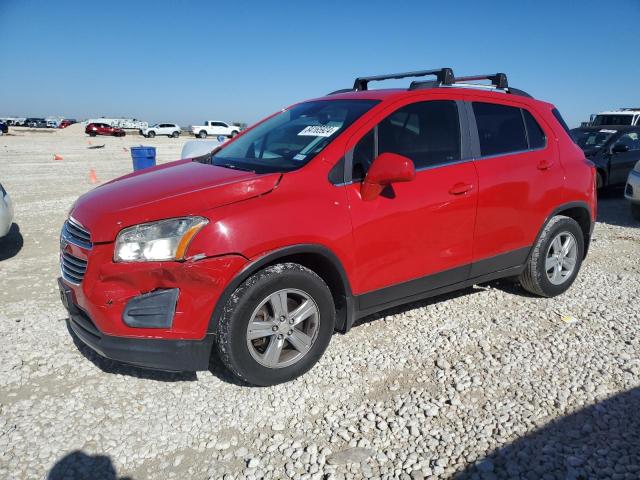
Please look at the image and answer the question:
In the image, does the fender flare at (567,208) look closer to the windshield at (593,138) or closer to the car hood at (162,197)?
the car hood at (162,197)

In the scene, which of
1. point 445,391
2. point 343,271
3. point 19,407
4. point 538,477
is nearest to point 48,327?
point 19,407

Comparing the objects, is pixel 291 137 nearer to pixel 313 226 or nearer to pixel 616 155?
pixel 313 226

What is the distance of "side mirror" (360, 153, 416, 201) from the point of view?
304 cm

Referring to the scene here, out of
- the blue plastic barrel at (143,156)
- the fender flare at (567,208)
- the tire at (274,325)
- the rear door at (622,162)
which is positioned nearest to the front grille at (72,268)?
the tire at (274,325)

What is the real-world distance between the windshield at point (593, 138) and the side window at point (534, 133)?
22.8ft

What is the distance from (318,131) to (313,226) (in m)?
0.88

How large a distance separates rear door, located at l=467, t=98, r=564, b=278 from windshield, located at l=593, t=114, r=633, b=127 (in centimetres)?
1459

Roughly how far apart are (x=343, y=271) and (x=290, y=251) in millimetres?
422

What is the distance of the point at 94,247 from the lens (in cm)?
275

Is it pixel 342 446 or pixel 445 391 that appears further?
pixel 445 391

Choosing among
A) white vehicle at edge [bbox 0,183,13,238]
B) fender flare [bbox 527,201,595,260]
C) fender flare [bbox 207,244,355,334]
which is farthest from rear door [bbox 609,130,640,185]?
white vehicle at edge [bbox 0,183,13,238]

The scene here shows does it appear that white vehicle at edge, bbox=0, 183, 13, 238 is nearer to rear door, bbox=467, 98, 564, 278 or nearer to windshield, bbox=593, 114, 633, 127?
rear door, bbox=467, 98, 564, 278

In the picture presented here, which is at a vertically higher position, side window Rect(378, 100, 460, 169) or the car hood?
side window Rect(378, 100, 460, 169)

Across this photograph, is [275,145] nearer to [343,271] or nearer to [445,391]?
[343,271]
